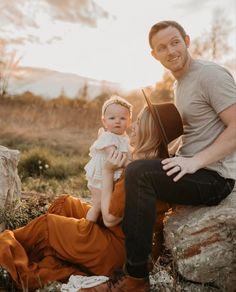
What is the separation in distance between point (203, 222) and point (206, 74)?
1049mm

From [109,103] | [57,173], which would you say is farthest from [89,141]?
[109,103]

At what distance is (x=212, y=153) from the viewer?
11.0 ft

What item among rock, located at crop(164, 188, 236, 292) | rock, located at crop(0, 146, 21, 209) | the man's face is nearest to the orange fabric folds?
rock, located at crop(164, 188, 236, 292)

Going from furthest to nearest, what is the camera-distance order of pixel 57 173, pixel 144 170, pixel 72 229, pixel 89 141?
pixel 89 141 → pixel 57 173 → pixel 72 229 → pixel 144 170

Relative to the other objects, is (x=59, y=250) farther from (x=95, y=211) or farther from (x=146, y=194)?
(x=146, y=194)

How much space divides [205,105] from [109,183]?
91cm

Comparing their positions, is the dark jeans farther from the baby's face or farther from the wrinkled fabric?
the baby's face

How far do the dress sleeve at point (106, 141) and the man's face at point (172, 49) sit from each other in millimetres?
703

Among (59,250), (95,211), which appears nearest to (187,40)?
(95,211)

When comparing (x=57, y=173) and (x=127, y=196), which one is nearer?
(x=127, y=196)

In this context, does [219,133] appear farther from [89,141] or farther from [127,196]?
[89,141]

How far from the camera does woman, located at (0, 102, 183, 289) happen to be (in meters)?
3.59

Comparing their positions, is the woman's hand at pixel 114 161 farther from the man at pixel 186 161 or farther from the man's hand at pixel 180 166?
the man's hand at pixel 180 166

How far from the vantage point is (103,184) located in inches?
145
